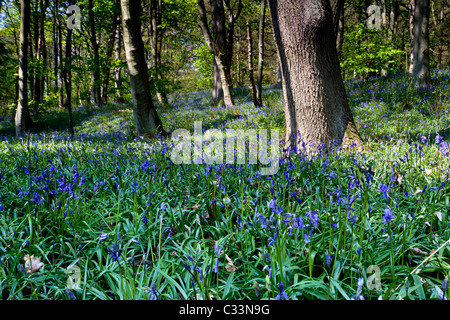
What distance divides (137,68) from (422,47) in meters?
8.63

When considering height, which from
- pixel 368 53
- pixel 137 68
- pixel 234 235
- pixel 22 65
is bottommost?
pixel 234 235

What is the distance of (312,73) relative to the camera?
415 centimetres

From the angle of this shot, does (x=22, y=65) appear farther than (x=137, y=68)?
Yes

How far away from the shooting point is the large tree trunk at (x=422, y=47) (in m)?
8.50

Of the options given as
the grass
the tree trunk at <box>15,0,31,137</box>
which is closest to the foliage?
the grass

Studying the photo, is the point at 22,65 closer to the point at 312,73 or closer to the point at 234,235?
the point at 312,73

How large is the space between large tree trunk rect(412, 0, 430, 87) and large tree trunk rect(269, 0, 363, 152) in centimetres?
612

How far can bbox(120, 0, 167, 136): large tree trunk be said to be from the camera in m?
6.47

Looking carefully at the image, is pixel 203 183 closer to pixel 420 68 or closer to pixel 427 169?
pixel 427 169

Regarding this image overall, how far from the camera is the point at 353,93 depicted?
→ 9898 mm

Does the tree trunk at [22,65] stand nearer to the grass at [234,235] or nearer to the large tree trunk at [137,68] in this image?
the large tree trunk at [137,68]

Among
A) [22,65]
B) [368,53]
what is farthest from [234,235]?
[368,53]
